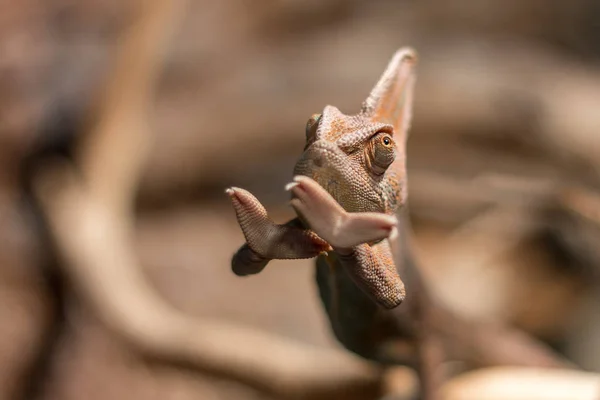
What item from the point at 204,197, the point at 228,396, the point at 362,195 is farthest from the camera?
the point at 204,197

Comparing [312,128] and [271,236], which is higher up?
[312,128]

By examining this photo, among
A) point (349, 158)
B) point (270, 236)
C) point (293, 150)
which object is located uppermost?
point (293, 150)

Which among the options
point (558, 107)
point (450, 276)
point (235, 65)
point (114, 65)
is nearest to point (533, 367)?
point (450, 276)

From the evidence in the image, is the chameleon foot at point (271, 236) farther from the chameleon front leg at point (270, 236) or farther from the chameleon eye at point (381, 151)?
the chameleon eye at point (381, 151)

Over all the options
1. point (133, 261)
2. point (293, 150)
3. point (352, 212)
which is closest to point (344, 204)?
point (352, 212)

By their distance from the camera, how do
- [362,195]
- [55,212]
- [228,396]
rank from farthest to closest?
[55,212] → [228,396] → [362,195]

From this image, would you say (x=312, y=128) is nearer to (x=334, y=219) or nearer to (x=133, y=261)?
(x=334, y=219)

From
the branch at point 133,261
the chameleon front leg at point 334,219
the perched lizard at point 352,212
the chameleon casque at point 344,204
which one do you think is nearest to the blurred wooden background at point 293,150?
the branch at point 133,261

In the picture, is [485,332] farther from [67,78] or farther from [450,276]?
[67,78]
